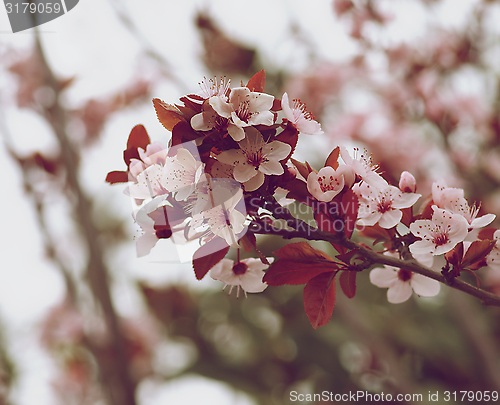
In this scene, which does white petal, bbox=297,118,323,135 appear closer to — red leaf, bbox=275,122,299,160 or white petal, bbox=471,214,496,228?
red leaf, bbox=275,122,299,160

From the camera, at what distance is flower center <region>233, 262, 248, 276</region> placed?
0.31 m

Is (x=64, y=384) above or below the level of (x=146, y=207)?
below

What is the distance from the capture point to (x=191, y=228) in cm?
28

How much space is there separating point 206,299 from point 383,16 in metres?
1.25

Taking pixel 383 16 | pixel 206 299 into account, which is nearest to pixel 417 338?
pixel 206 299

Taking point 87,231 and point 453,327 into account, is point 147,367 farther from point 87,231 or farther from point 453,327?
point 453,327

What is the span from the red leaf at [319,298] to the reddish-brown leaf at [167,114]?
0.54 feet

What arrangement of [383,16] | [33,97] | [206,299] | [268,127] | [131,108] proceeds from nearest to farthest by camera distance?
[268,127], [33,97], [383,16], [131,108], [206,299]

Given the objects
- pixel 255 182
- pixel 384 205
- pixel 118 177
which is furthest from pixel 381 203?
pixel 118 177

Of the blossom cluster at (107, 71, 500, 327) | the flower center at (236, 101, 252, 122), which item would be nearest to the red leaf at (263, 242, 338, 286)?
the blossom cluster at (107, 71, 500, 327)

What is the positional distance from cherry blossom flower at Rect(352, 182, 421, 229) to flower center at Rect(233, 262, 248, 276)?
103 millimetres

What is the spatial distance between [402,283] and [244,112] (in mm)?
205

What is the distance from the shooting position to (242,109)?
0.27 meters

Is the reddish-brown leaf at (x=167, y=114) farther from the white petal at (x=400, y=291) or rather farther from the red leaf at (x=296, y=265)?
the white petal at (x=400, y=291)
